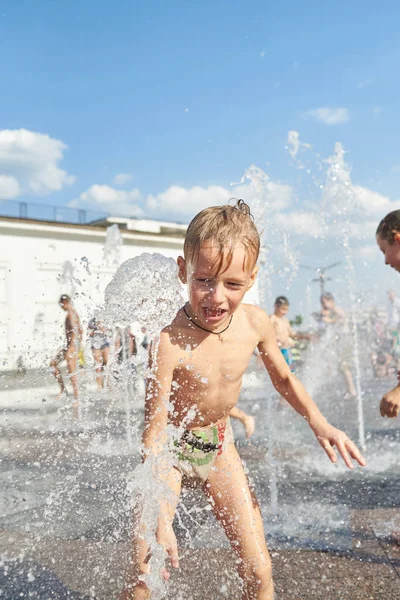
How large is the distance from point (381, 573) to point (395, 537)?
0.51 meters

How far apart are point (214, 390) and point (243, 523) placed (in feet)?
1.59

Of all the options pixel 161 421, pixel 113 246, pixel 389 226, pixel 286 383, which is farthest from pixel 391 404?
pixel 113 246

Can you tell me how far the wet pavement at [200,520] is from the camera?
9.12 ft

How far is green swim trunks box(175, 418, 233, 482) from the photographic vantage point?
7.69 ft

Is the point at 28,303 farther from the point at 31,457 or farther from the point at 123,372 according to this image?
the point at 123,372

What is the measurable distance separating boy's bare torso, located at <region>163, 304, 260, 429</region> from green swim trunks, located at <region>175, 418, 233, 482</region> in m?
0.04

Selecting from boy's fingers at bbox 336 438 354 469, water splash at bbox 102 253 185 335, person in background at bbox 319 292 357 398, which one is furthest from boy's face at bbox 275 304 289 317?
boy's fingers at bbox 336 438 354 469

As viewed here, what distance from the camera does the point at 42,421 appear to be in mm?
8422

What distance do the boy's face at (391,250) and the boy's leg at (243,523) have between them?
1698 mm

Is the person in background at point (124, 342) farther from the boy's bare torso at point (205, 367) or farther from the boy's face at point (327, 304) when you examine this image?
the boy's face at point (327, 304)

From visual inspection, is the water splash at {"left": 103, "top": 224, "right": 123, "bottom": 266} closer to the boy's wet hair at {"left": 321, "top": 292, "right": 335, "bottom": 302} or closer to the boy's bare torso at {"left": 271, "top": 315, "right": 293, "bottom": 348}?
the boy's wet hair at {"left": 321, "top": 292, "right": 335, "bottom": 302}

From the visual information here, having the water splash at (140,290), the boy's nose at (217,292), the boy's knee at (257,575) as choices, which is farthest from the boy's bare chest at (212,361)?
the water splash at (140,290)

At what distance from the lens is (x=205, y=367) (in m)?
2.34

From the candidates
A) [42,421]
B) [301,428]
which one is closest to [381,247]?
[301,428]
